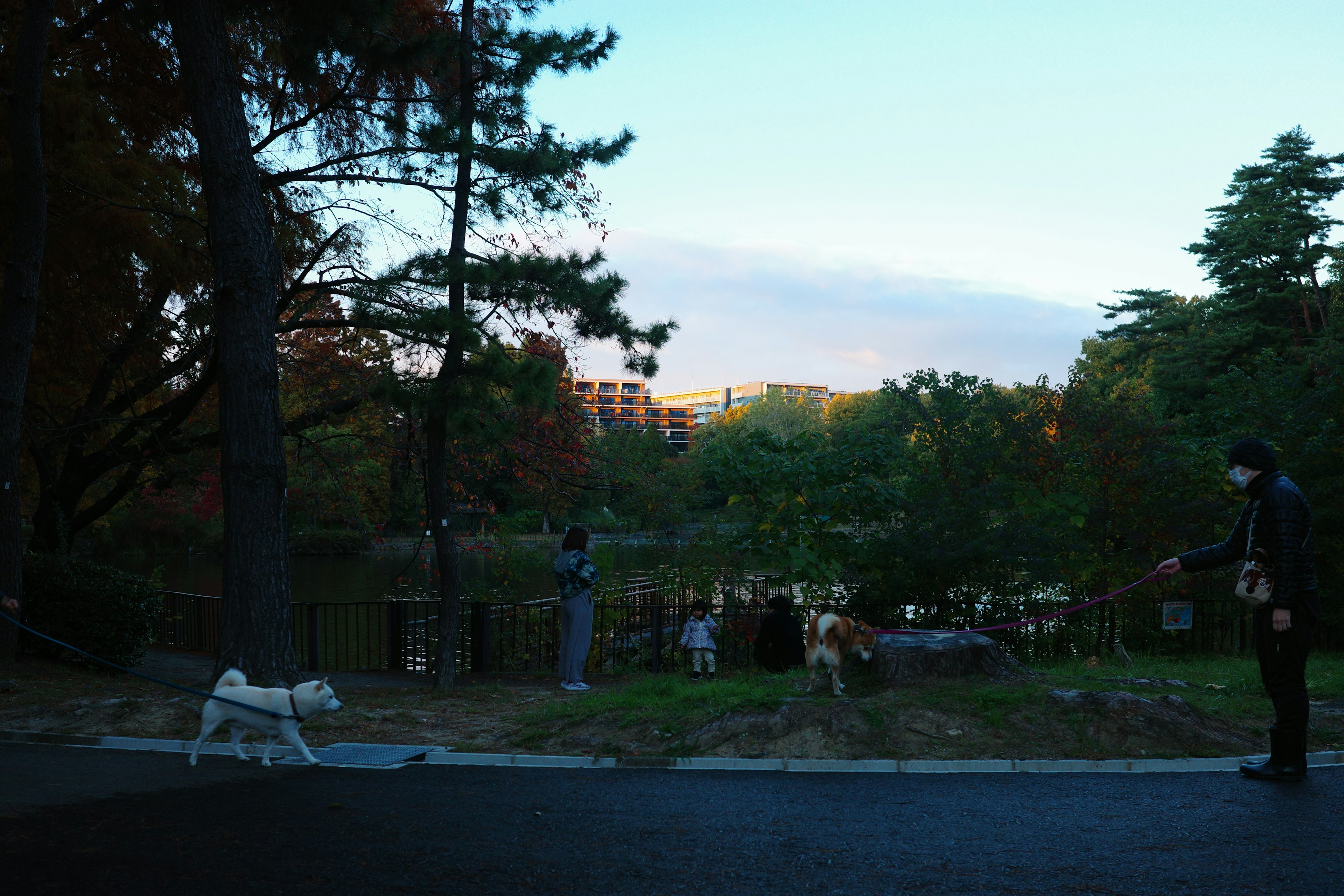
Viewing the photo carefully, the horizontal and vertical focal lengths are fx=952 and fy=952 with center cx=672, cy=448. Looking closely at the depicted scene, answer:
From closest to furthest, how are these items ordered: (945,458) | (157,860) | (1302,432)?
1. (157,860)
2. (945,458)
3. (1302,432)

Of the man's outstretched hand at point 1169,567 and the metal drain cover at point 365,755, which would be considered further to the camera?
the metal drain cover at point 365,755

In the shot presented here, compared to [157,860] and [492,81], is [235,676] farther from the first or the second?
[492,81]

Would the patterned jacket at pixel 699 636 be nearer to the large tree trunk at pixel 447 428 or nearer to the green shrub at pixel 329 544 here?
the large tree trunk at pixel 447 428

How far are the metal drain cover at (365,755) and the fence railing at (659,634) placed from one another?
276 inches

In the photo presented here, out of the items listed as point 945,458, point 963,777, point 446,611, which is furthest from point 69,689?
point 945,458

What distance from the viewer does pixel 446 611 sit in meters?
12.7

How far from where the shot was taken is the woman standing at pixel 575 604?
11.7 metres

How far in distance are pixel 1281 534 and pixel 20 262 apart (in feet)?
45.8

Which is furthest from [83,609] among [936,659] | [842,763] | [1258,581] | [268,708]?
[1258,581]

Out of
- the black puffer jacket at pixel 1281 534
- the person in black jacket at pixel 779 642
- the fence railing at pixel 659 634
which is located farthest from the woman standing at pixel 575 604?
the black puffer jacket at pixel 1281 534

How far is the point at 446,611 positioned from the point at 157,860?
26.1ft

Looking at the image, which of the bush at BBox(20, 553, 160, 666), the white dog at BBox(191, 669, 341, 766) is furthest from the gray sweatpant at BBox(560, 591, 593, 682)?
the bush at BBox(20, 553, 160, 666)

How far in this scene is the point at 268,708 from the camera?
6.89m

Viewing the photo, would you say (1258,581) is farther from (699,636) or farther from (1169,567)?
(699,636)
